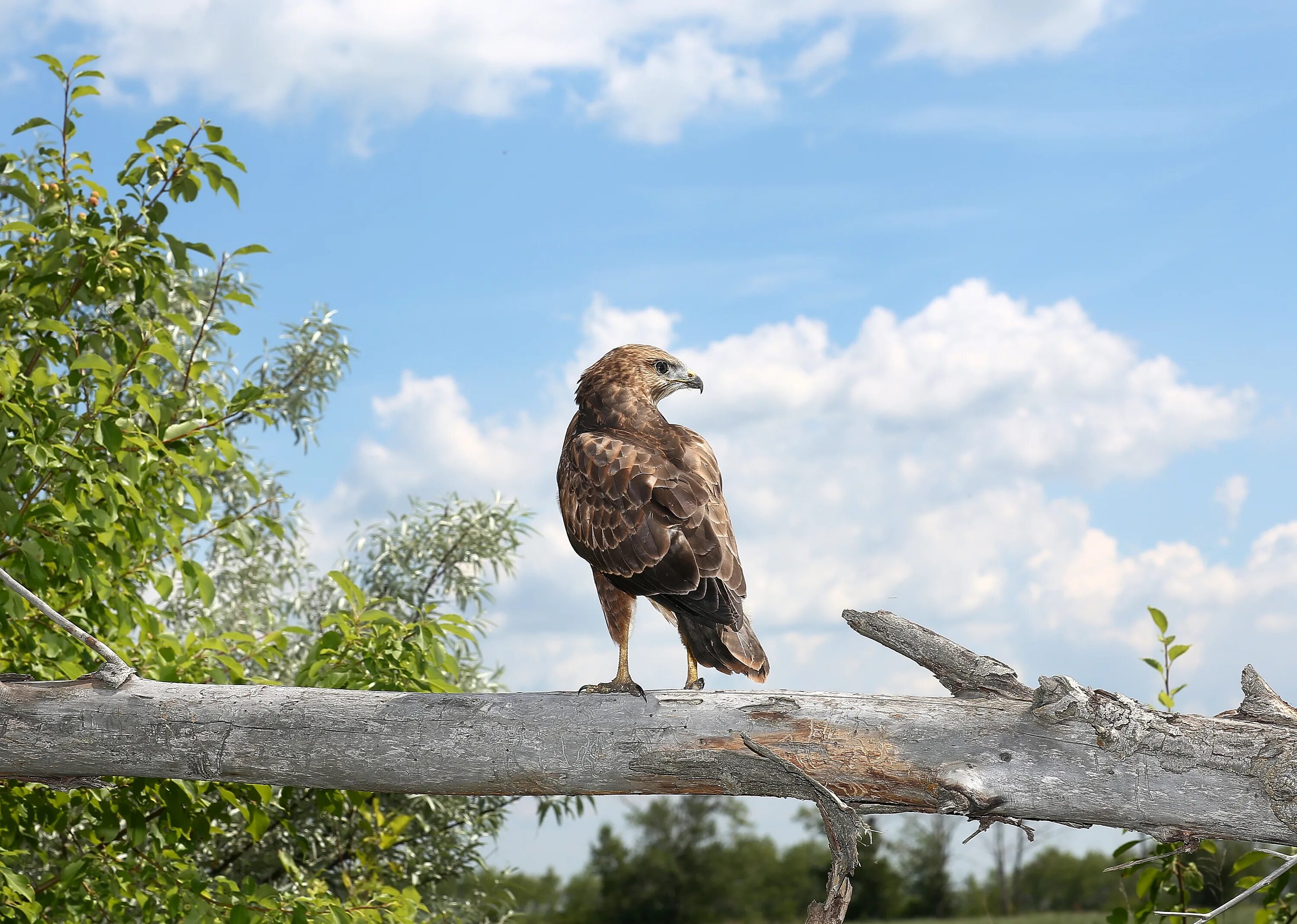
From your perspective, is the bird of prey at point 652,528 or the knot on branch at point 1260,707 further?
the bird of prey at point 652,528

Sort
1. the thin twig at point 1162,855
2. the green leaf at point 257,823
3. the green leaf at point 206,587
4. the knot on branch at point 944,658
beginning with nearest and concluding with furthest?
the thin twig at point 1162,855 < the knot on branch at point 944,658 < the green leaf at point 206,587 < the green leaf at point 257,823

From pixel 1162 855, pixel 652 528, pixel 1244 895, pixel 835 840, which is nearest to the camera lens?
pixel 1244 895

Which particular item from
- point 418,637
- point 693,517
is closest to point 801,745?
point 693,517

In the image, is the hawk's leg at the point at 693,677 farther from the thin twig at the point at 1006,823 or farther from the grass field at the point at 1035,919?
the grass field at the point at 1035,919

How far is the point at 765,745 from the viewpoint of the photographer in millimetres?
3752

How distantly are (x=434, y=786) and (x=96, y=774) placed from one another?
1491mm

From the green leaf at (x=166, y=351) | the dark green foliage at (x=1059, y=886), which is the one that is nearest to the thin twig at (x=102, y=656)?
the green leaf at (x=166, y=351)

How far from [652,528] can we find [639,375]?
4.67 ft

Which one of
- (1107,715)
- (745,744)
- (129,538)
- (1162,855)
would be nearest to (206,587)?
(129,538)

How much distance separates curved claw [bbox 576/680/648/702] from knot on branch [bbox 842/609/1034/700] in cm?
84

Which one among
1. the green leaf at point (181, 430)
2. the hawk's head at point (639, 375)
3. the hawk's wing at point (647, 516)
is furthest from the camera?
the hawk's head at point (639, 375)

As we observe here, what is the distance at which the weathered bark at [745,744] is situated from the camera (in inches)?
138

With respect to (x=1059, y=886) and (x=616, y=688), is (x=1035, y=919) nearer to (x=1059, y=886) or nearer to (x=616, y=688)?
(x=1059, y=886)

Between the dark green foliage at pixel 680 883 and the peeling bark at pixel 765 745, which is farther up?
the peeling bark at pixel 765 745
